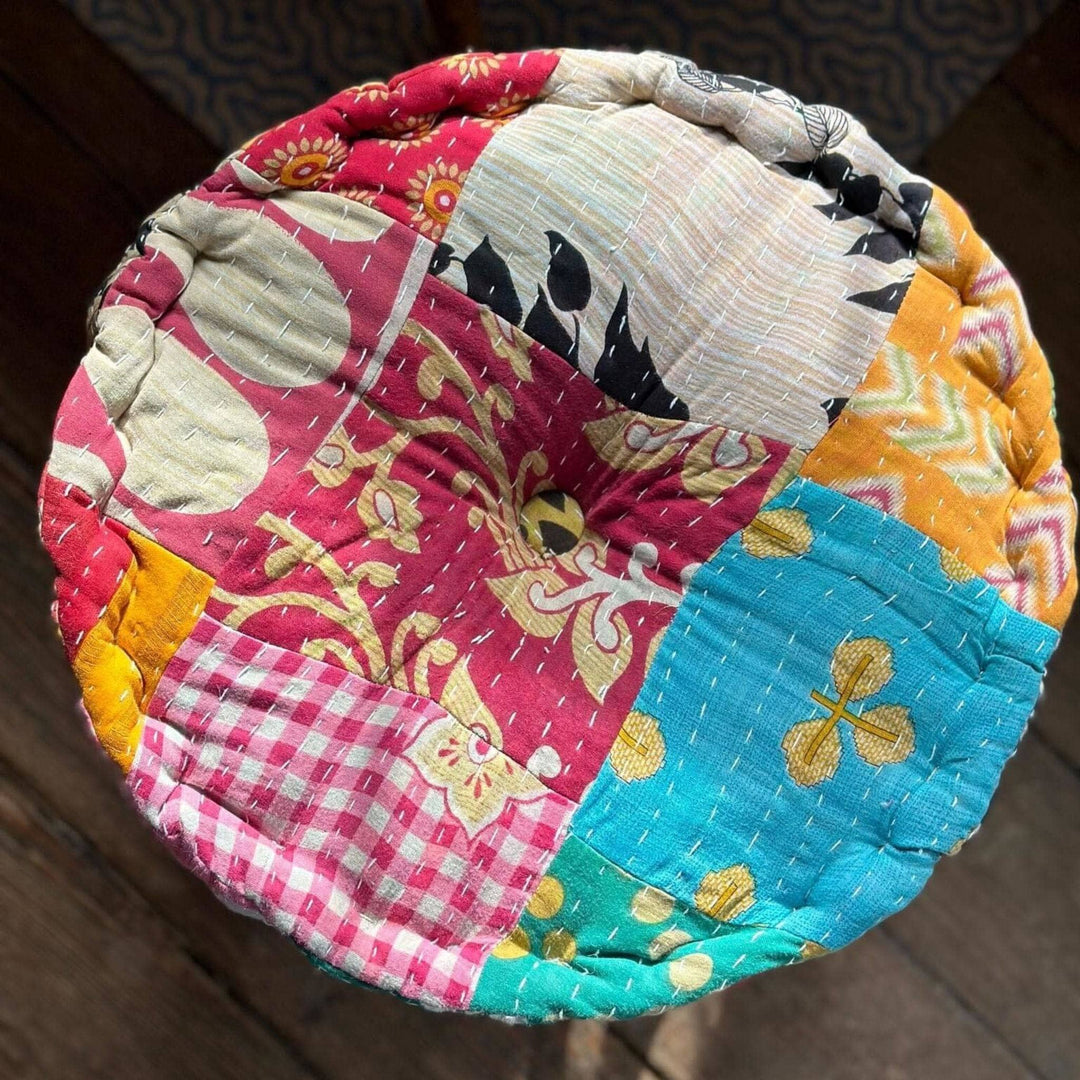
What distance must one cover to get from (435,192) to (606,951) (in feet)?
1.50

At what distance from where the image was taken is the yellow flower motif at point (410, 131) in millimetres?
593

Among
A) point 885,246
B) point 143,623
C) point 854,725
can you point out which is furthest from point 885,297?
point 143,623

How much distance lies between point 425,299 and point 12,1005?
0.70m

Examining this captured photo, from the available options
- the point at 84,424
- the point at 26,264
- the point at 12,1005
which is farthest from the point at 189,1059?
the point at 26,264

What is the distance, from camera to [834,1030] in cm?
88

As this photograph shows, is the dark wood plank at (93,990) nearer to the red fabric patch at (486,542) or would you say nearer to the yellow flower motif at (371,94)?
the red fabric patch at (486,542)

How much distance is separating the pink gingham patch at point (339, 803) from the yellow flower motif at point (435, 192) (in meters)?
0.27

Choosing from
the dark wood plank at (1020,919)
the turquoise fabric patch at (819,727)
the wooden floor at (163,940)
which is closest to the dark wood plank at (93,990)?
the wooden floor at (163,940)

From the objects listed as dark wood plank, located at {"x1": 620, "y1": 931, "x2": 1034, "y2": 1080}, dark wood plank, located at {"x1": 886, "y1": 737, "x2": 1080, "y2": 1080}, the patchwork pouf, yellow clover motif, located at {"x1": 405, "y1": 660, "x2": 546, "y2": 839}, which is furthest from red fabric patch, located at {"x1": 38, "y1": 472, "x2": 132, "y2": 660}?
dark wood plank, located at {"x1": 886, "y1": 737, "x2": 1080, "y2": 1080}

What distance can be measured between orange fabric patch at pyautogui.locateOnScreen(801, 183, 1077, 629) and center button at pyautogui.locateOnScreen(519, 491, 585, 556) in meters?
0.15

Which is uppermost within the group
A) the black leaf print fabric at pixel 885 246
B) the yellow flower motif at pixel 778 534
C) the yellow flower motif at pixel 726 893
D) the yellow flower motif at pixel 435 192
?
the black leaf print fabric at pixel 885 246

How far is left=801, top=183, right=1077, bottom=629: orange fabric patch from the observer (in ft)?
1.94

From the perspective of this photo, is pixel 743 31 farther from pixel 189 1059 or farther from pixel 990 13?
pixel 189 1059

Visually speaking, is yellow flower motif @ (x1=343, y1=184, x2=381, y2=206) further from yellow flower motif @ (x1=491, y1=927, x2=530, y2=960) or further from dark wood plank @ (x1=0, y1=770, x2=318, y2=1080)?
dark wood plank @ (x1=0, y1=770, x2=318, y2=1080)
